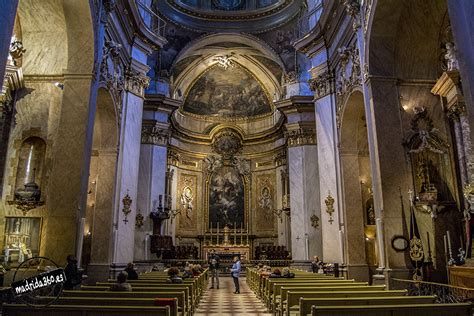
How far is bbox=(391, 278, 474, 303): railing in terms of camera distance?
6574mm

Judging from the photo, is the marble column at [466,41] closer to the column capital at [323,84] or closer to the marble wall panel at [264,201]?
the column capital at [323,84]

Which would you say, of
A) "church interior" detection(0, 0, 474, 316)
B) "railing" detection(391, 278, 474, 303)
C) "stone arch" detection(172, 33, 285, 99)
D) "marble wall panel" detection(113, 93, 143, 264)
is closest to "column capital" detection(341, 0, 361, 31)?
"church interior" detection(0, 0, 474, 316)

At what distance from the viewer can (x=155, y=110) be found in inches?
811

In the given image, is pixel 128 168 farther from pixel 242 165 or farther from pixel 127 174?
pixel 242 165

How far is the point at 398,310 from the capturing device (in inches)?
171

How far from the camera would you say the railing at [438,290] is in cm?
657

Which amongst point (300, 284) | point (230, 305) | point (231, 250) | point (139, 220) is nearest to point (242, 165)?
point (231, 250)

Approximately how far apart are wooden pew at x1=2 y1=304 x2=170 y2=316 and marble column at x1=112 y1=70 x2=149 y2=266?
29.7 feet

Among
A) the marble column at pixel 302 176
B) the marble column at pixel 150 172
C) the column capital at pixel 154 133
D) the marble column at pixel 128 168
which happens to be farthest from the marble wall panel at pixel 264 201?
the marble column at pixel 128 168

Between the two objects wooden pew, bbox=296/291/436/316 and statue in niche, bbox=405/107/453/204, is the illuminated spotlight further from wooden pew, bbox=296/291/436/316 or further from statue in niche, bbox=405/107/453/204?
statue in niche, bbox=405/107/453/204

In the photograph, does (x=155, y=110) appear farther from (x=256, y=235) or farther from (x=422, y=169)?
(x=422, y=169)

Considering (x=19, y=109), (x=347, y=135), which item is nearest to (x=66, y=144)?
(x=19, y=109)

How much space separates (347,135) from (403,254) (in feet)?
18.8

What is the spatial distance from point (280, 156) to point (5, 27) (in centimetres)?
1973
